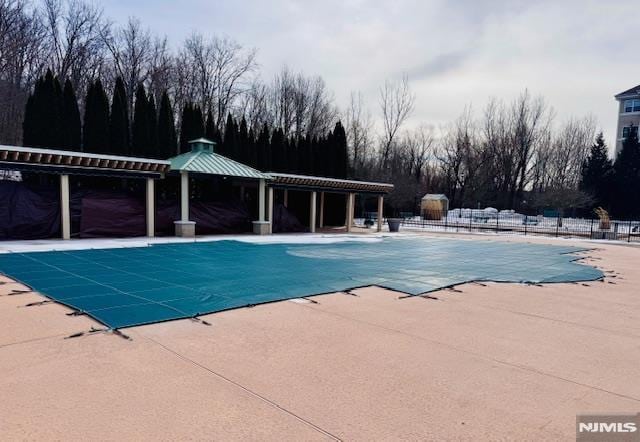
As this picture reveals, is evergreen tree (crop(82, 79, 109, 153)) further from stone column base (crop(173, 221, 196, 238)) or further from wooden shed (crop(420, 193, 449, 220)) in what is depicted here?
wooden shed (crop(420, 193, 449, 220))

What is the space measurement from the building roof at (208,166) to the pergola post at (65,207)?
4.04 meters

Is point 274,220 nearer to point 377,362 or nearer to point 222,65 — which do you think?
point 377,362

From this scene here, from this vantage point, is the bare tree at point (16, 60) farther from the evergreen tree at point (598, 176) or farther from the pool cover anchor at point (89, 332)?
the evergreen tree at point (598, 176)

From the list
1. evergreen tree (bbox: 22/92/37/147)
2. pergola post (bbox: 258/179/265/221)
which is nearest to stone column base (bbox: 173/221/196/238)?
pergola post (bbox: 258/179/265/221)

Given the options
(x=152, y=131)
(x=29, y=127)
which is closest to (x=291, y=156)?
(x=152, y=131)

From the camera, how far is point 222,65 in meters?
37.6

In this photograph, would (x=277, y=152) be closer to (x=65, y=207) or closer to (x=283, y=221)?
(x=283, y=221)

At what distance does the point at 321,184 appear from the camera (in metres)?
23.2

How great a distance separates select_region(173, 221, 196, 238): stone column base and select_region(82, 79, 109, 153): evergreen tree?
21.8 feet

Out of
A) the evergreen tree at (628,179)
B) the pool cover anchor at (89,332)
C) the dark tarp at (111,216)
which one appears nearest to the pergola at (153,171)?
the dark tarp at (111,216)

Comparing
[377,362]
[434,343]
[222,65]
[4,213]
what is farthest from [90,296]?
[222,65]

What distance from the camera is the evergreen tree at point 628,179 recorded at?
40.9 metres

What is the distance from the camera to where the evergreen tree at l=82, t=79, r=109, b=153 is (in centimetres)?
2039

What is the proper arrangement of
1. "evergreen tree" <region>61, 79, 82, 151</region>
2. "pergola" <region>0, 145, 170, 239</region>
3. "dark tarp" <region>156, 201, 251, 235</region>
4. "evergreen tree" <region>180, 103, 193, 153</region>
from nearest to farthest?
"pergola" <region>0, 145, 170, 239</region>, "dark tarp" <region>156, 201, 251, 235</region>, "evergreen tree" <region>61, 79, 82, 151</region>, "evergreen tree" <region>180, 103, 193, 153</region>
